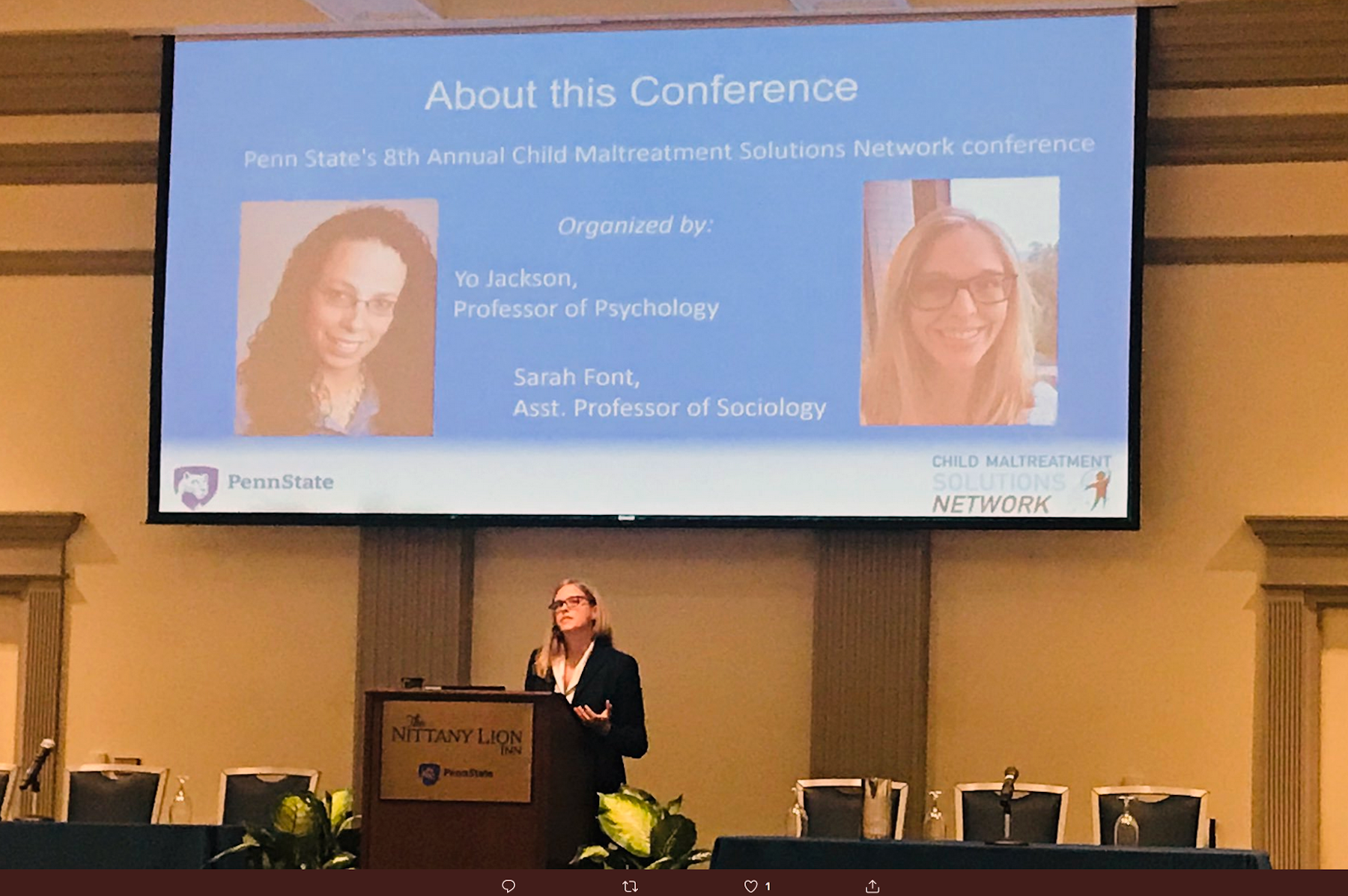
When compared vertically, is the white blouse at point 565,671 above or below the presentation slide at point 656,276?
below

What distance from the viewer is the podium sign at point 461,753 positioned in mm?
4168

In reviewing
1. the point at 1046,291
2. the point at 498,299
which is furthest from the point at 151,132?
the point at 1046,291

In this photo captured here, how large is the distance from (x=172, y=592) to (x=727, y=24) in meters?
3.35

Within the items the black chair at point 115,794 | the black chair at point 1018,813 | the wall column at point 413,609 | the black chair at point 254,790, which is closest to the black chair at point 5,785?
the black chair at point 115,794

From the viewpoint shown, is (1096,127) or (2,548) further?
(2,548)

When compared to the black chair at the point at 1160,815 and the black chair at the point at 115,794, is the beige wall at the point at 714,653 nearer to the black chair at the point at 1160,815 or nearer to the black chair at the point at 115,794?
the black chair at the point at 1160,815

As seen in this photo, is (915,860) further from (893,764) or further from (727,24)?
(727,24)

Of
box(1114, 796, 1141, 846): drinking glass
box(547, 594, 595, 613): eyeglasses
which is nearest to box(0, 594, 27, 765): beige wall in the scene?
box(547, 594, 595, 613): eyeglasses

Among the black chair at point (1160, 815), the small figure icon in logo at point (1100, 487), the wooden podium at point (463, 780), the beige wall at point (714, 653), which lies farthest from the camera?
the beige wall at point (714, 653)

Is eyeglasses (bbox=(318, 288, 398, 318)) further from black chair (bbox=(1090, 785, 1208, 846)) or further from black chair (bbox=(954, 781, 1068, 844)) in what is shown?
black chair (bbox=(1090, 785, 1208, 846))

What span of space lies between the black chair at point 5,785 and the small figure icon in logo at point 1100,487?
163 inches

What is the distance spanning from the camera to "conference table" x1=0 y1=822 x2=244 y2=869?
414 centimetres

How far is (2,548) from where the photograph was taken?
802cm

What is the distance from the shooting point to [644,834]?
360cm
